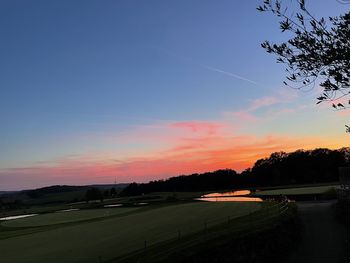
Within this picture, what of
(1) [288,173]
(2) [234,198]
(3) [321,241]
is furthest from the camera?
(1) [288,173]

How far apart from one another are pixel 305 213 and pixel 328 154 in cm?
12876

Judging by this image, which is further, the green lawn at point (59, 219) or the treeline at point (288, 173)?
the treeline at point (288, 173)

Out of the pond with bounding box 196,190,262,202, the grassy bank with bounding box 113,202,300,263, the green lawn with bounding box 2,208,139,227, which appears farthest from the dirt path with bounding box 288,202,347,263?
the green lawn with bounding box 2,208,139,227

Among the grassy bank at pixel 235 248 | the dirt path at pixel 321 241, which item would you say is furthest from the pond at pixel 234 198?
the grassy bank at pixel 235 248

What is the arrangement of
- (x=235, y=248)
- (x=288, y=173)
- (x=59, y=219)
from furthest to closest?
1. (x=288, y=173)
2. (x=59, y=219)
3. (x=235, y=248)

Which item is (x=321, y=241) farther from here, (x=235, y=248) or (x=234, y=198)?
(x=234, y=198)

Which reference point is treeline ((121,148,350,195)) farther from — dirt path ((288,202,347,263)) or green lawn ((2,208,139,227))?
dirt path ((288,202,347,263))

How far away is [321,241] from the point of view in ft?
101

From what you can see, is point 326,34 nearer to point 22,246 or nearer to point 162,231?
point 162,231

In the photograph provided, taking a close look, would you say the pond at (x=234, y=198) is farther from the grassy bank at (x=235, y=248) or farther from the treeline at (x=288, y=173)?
the grassy bank at (x=235, y=248)

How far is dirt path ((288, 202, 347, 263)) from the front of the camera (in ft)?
87.1

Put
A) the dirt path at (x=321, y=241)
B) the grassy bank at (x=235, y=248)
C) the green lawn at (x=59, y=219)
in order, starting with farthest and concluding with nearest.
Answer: the green lawn at (x=59, y=219)
the dirt path at (x=321, y=241)
the grassy bank at (x=235, y=248)

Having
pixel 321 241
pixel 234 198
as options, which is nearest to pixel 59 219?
pixel 234 198

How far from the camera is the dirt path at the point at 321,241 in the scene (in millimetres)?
26547
